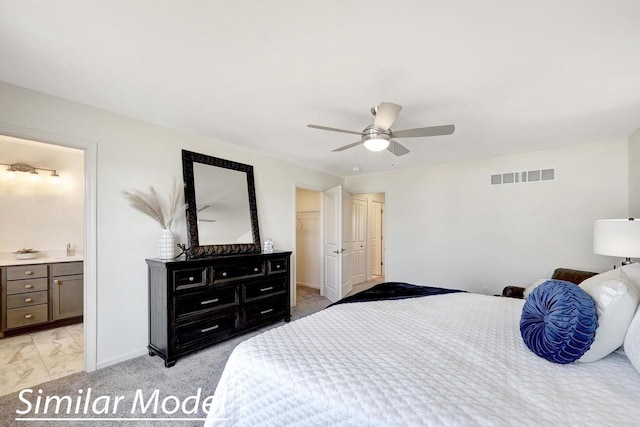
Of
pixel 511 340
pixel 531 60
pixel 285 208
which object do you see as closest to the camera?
pixel 511 340

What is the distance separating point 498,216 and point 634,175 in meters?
1.41

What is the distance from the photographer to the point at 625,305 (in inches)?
48.3

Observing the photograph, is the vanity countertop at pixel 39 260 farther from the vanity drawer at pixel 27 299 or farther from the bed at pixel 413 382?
the bed at pixel 413 382

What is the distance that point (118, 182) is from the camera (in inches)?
106

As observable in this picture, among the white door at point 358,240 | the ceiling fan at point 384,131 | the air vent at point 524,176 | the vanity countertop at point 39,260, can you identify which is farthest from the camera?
the white door at point 358,240

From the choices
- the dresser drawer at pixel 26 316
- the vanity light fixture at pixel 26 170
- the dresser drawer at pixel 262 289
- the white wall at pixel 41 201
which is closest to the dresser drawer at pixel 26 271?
the dresser drawer at pixel 26 316

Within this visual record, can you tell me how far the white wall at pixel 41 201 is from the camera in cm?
357

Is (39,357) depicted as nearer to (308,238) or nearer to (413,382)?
(413,382)

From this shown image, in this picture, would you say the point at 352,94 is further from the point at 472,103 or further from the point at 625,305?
the point at 625,305

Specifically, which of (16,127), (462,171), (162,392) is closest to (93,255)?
(16,127)

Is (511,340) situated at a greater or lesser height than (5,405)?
greater

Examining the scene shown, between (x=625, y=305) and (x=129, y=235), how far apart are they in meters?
3.53

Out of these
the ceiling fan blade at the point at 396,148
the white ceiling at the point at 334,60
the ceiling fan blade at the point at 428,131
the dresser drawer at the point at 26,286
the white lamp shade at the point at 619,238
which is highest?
the white ceiling at the point at 334,60

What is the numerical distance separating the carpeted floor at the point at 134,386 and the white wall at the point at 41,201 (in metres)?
2.36
